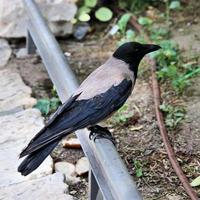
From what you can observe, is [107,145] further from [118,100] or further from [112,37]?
[112,37]

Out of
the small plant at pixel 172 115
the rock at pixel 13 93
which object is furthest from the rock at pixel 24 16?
the small plant at pixel 172 115

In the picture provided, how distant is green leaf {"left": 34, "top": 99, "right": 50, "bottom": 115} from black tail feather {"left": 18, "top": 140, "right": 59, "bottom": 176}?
1.26 meters

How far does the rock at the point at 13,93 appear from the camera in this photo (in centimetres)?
416

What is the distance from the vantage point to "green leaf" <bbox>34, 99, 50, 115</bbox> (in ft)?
13.5

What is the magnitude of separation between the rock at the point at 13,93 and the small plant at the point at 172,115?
2.82 ft

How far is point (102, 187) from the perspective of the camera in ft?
8.86

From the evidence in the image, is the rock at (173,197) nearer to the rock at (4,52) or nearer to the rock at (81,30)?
the rock at (4,52)

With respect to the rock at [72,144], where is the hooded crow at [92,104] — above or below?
above

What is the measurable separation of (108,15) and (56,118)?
8.67ft

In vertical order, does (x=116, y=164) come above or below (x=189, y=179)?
above

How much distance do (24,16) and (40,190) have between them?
2240 millimetres

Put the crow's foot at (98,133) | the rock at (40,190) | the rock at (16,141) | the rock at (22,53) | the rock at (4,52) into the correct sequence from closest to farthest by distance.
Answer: the crow's foot at (98,133) → the rock at (40,190) → the rock at (16,141) → the rock at (4,52) → the rock at (22,53)

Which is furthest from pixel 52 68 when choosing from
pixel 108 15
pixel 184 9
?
pixel 184 9

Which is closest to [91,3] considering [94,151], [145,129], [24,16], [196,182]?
[24,16]
